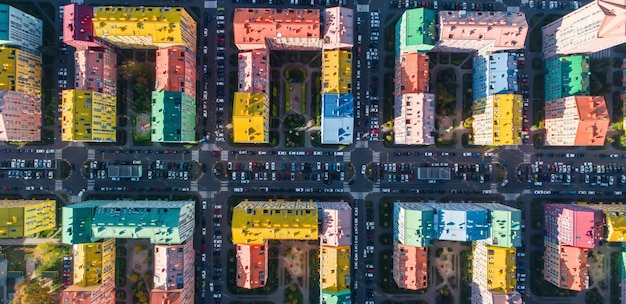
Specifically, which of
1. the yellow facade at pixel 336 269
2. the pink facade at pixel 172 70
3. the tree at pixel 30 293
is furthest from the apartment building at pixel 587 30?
the tree at pixel 30 293

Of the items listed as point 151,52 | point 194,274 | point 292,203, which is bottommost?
point 194,274

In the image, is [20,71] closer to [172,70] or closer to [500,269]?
[172,70]

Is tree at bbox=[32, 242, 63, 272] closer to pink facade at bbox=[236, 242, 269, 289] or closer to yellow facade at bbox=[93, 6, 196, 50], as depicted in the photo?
pink facade at bbox=[236, 242, 269, 289]

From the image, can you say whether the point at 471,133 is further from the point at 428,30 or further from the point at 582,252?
the point at 582,252

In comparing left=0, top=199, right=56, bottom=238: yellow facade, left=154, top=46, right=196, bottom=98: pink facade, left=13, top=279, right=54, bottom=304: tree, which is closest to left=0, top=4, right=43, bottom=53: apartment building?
left=154, top=46, right=196, bottom=98: pink facade

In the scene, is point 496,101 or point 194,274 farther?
point 194,274

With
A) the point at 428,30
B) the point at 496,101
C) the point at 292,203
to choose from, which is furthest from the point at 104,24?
the point at 496,101

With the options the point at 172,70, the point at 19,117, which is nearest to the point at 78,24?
the point at 172,70
